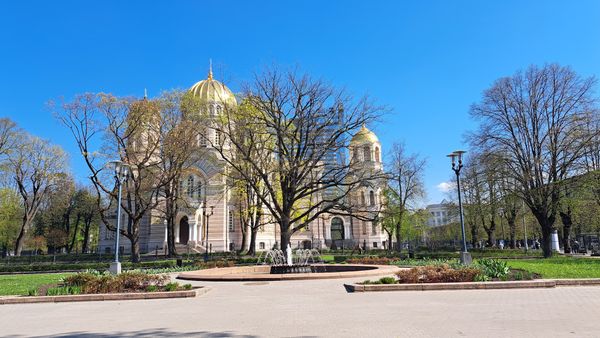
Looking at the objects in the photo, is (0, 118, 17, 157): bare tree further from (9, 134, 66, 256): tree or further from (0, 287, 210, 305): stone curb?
(0, 287, 210, 305): stone curb

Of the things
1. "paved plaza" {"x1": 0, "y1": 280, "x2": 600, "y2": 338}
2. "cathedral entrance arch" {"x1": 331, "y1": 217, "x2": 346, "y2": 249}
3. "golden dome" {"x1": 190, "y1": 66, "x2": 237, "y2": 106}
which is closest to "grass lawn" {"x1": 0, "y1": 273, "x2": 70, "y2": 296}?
"paved plaza" {"x1": 0, "y1": 280, "x2": 600, "y2": 338}

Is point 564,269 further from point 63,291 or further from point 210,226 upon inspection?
point 210,226

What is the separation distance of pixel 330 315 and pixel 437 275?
Result: 547cm

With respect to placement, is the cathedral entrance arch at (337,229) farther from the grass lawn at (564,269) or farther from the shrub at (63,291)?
the shrub at (63,291)

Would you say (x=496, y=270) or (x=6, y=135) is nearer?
(x=496, y=270)

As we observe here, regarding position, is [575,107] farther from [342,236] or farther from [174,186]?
[342,236]

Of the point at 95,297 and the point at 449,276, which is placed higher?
the point at 449,276

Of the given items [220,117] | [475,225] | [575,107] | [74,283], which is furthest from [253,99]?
[475,225]

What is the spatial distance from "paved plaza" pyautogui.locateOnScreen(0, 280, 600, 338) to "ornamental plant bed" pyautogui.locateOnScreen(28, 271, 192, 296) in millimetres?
1139

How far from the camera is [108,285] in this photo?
12.2 meters

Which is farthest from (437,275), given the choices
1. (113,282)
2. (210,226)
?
(210,226)

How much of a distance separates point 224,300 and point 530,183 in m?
23.9

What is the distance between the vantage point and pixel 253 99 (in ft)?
79.5

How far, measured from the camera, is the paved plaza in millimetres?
6617
